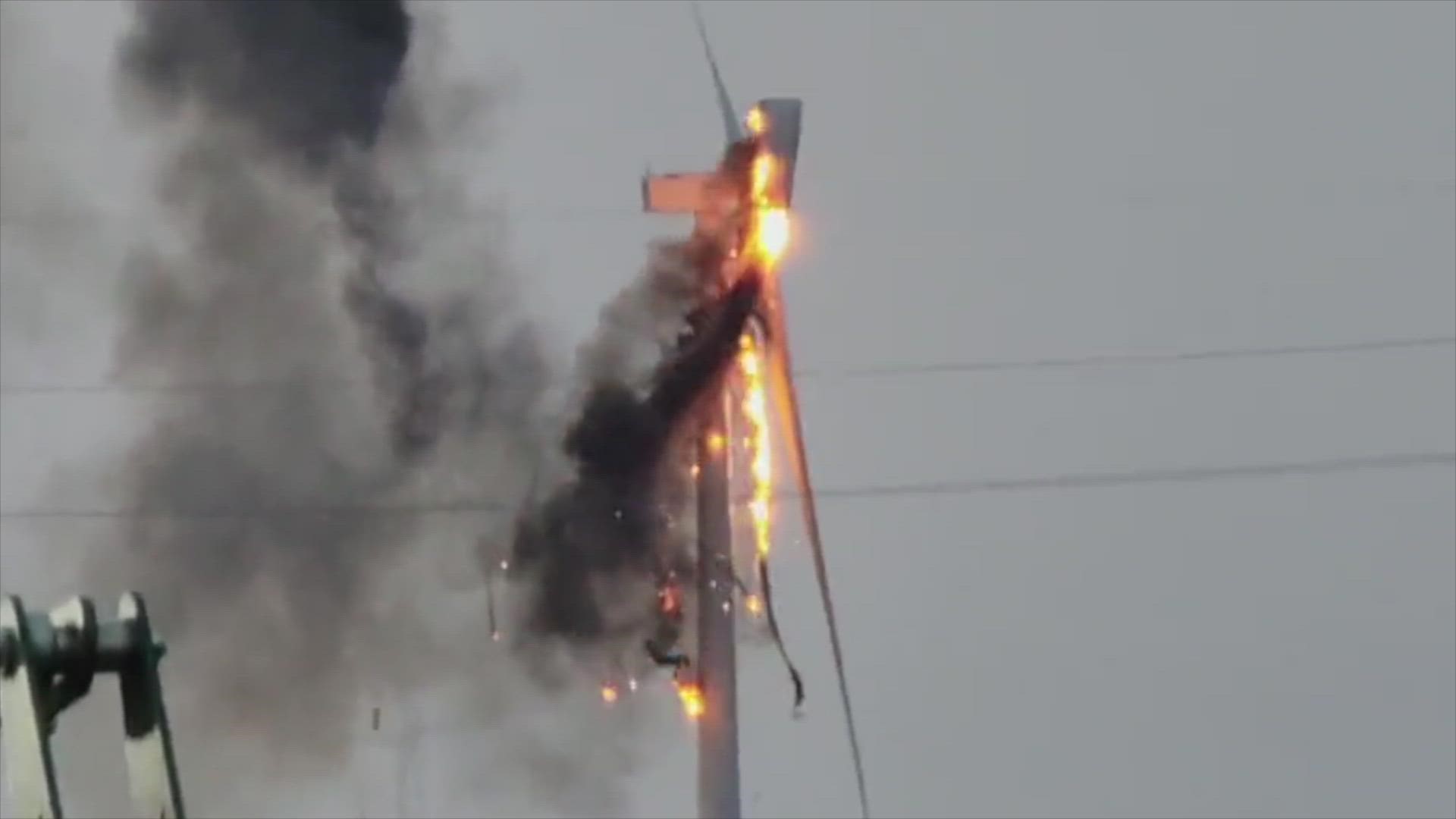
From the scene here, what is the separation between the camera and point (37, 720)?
33.2 ft

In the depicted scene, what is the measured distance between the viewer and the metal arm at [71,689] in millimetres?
9961

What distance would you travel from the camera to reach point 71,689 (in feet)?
34.8

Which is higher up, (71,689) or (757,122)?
(757,122)

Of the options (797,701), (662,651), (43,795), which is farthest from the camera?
(662,651)

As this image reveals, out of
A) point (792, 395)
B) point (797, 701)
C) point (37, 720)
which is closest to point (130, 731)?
point (37, 720)

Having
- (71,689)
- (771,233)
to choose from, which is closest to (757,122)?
(771,233)

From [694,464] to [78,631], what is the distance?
19115mm

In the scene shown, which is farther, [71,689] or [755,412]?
[755,412]

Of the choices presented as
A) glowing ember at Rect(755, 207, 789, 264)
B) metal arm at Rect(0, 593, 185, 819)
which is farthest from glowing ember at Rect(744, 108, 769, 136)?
metal arm at Rect(0, 593, 185, 819)

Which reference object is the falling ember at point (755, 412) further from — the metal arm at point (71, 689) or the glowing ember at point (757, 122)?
the metal arm at point (71, 689)

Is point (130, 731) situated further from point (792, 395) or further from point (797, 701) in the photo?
point (792, 395)

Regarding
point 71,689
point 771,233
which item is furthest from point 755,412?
point 71,689

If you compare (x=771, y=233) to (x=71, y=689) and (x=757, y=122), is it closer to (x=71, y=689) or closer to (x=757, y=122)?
(x=757, y=122)

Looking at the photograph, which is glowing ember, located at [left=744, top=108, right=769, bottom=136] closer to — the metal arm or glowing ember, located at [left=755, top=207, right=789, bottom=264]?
glowing ember, located at [left=755, top=207, right=789, bottom=264]
